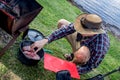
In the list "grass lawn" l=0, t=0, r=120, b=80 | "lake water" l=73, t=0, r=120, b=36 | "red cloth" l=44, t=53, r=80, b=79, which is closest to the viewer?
"red cloth" l=44, t=53, r=80, b=79

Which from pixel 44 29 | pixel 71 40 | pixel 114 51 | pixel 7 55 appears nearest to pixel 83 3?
pixel 114 51

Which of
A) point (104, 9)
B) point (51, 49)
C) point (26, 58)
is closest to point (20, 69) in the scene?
point (26, 58)

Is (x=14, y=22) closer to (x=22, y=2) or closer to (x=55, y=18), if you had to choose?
(x=22, y=2)

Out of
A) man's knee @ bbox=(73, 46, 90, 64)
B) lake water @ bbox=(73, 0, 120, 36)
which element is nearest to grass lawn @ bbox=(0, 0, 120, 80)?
man's knee @ bbox=(73, 46, 90, 64)

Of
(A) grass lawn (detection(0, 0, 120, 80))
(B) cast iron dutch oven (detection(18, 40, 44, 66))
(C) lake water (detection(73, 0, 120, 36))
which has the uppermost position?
(B) cast iron dutch oven (detection(18, 40, 44, 66))

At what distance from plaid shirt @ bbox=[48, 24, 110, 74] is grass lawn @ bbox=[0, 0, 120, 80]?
453mm

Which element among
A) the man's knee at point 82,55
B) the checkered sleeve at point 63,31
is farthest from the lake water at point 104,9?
the man's knee at point 82,55

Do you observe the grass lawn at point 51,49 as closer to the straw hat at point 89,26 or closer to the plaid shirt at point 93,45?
the plaid shirt at point 93,45

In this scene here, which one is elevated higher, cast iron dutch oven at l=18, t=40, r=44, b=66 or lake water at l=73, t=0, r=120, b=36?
cast iron dutch oven at l=18, t=40, r=44, b=66

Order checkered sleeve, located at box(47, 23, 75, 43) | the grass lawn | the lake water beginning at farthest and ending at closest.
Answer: the lake water, checkered sleeve, located at box(47, 23, 75, 43), the grass lawn

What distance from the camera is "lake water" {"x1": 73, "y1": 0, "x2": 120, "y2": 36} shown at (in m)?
11.2

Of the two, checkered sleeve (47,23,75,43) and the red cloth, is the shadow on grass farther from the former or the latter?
checkered sleeve (47,23,75,43)

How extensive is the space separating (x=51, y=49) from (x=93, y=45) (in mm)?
1092

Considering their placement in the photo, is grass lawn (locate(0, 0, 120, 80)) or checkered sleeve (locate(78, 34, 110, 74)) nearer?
grass lawn (locate(0, 0, 120, 80))
